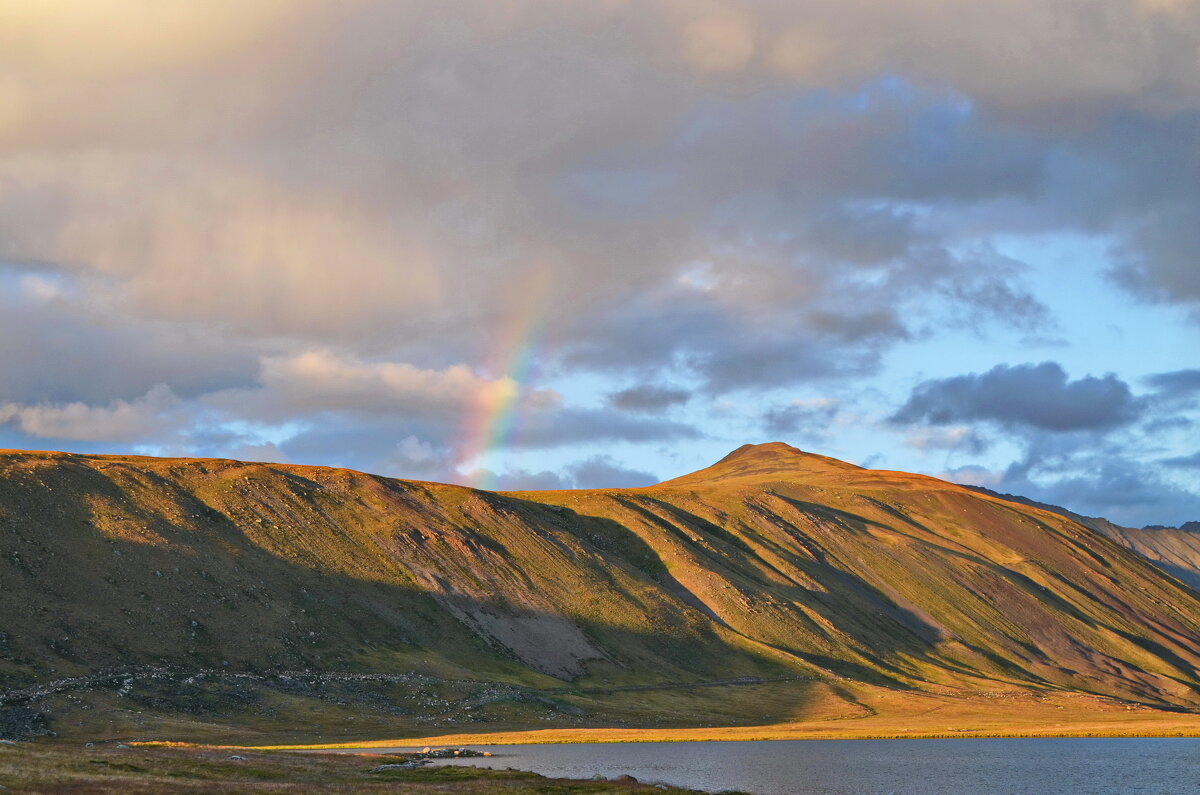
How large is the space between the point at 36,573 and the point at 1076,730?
15140cm

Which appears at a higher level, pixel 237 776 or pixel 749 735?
pixel 237 776

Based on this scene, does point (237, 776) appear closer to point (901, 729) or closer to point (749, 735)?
point (749, 735)

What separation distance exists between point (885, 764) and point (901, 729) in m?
50.9

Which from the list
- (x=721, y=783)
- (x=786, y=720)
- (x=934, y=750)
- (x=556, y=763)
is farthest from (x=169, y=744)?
(x=786, y=720)

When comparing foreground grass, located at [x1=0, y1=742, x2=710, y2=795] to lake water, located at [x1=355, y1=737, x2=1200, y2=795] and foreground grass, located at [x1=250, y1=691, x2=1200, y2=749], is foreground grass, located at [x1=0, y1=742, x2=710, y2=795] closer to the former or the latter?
lake water, located at [x1=355, y1=737, x2=1200, y2=795]

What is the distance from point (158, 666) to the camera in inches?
5940

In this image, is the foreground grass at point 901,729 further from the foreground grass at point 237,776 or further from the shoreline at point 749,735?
the foreground grass at point 237,776

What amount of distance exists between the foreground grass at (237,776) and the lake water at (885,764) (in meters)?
13.0

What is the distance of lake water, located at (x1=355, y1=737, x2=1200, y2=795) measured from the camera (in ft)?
307

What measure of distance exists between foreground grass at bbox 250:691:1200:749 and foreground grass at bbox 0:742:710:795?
35245 mm

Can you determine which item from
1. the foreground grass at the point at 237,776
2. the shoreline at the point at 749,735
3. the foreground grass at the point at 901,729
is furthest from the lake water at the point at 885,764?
the foreground grass at the point at 237,776

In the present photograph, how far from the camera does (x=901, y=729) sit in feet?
525

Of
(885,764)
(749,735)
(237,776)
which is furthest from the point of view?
(749,735)

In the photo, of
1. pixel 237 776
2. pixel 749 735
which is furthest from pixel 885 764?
pixel 237 776
